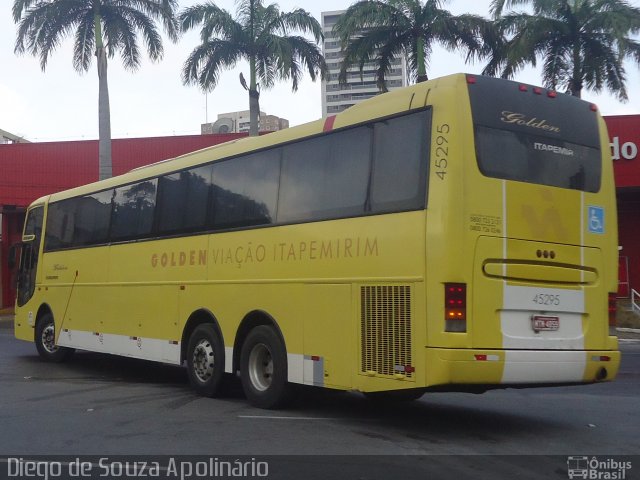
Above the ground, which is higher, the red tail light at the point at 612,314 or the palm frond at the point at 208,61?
the palm frond at the point at 208,61

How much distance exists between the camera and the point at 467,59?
34062mm

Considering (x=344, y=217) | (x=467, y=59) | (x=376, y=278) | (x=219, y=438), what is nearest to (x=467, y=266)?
(x=376, y=278)

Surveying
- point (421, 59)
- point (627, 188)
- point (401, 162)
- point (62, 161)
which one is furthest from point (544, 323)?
point (62, 161)

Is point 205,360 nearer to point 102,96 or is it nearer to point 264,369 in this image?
point 264,369

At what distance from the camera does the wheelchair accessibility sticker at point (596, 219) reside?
942 centimetres

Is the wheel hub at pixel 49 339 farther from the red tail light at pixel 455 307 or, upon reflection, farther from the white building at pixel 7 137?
the white building at pixel 7 137

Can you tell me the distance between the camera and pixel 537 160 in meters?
9.07

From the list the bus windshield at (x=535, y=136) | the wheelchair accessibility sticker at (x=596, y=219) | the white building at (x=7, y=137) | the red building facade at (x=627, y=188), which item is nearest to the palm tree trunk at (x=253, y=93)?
the red building facade at (x=627, y=188)

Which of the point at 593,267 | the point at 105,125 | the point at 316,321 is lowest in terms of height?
the point at 316,321

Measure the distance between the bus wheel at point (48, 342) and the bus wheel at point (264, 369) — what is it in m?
7.20

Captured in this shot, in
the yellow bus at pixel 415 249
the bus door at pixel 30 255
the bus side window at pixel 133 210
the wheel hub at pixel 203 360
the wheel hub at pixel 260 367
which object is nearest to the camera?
the yellow bus at pixel 415 249
